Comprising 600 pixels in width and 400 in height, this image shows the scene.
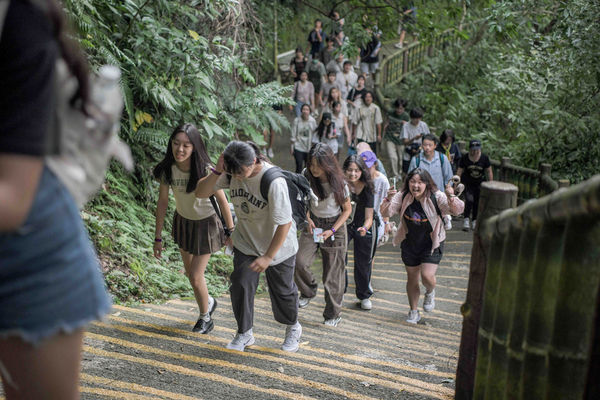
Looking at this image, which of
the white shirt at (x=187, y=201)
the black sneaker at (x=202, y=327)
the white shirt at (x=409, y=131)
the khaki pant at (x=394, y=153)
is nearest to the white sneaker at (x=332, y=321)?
the black sneaker at (x=202, y=327)

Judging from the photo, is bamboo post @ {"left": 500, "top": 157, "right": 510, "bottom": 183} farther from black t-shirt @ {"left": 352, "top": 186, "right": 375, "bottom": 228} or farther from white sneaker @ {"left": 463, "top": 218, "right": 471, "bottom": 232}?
black t-shirt @ {"left": 352, "top": 186, "right": 375, "bottom": 228}

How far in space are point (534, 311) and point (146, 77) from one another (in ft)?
23.1

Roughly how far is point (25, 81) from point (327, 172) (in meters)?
5.47

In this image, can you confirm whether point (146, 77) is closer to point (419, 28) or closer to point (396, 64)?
point (419, 28)

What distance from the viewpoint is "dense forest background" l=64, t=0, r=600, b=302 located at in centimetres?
773

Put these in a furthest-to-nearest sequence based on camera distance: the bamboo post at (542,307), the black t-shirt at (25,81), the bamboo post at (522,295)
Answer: the bamboo post at (522,295), the bamboo post at (542,307), the black t-shirt at (25,81)

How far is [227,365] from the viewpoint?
4.90m

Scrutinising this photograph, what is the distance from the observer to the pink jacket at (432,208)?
6789mm

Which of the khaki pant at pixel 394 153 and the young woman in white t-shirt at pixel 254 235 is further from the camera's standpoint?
the khaki pant at pixel 394 153

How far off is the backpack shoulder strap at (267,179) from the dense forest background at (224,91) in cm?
228

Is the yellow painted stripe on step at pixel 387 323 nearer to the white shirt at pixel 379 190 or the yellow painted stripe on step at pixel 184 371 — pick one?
the white shirt at pixel 379 190

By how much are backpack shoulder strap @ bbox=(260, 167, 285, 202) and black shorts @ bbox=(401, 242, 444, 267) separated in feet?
8.53

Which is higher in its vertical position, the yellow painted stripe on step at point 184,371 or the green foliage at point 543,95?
the green foliage at point 543,95

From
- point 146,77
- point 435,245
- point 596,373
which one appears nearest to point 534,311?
point 596,373
